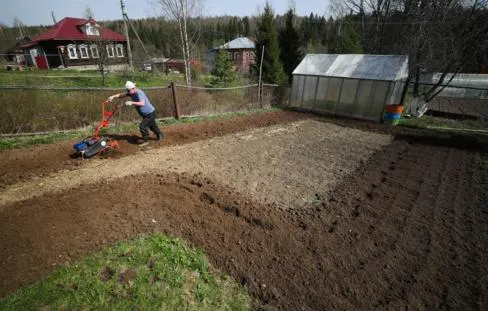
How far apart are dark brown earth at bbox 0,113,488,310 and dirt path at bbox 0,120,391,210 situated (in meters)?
0.39

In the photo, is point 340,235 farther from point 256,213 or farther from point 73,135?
point 73,135

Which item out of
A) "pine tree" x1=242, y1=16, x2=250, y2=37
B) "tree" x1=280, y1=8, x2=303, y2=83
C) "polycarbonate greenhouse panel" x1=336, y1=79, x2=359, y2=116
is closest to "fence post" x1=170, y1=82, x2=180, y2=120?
"polycarbonate greenhouse panel" x1=336, y1=79, x2=359, y2=116

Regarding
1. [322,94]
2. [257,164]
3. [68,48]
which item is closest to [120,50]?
[68,48]

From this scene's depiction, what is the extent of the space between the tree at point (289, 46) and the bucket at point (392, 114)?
36.6ft

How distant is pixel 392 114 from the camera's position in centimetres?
1011

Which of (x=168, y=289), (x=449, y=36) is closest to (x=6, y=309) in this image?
(x=168, y=289)

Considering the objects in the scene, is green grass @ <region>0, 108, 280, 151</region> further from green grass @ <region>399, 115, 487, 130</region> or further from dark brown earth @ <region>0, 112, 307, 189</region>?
green grass @ <region>399, 115, 487, 130</region>

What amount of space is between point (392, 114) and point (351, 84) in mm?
2183

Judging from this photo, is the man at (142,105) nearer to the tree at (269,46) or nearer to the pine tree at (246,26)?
the tree at (269,46)

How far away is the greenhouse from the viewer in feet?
33.9

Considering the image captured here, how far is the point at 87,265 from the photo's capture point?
3.01 meters

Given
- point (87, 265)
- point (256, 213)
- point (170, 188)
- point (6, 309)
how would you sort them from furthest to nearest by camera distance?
point (170, 188), point (256, 213), point (87, 265), point (6, 309)

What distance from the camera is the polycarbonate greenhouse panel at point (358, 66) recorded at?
10273 mm

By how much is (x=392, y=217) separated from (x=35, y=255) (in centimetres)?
528
